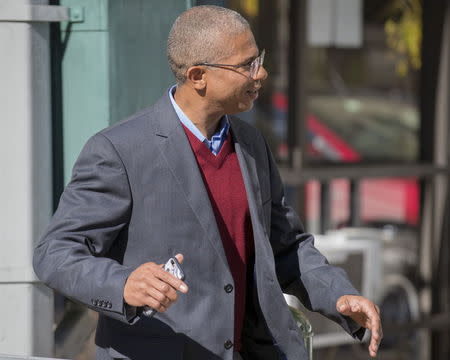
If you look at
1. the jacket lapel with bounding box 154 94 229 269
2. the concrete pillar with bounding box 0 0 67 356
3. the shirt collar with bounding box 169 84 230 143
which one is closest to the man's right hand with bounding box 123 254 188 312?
the jacket lapel with bounding box 154 94 229 269

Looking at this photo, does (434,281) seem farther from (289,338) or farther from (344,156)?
(289,338)

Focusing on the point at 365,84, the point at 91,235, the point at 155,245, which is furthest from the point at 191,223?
the point at 365,84

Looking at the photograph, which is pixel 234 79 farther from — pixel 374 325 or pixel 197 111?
pixel 374 325

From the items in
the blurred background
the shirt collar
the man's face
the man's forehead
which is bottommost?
the blurred background

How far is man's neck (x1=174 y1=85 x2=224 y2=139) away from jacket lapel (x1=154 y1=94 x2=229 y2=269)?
2.7 inches

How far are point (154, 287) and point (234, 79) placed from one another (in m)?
0.66

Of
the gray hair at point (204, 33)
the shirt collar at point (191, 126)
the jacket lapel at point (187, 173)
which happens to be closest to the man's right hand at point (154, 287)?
the jacket lapel at point (187, 173)

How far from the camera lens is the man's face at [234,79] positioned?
2.82 meters

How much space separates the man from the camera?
2684 mm

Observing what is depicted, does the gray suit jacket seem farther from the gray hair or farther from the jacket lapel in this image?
the gray hair

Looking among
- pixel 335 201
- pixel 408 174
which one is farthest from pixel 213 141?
pixel 408 174

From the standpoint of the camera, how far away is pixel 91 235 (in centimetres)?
268

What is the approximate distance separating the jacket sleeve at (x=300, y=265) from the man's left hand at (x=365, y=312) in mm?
88

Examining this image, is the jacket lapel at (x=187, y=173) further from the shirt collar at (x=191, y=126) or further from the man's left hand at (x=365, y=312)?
the man's left hand at (x=365, y=312)
